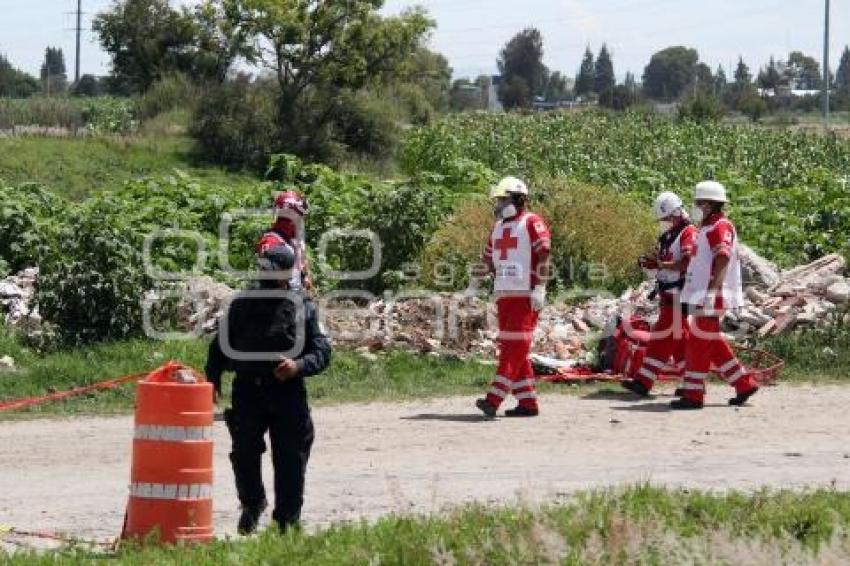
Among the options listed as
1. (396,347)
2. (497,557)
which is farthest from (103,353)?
(497,557)

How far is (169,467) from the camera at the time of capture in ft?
29.8

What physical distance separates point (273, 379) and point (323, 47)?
47.8 meters

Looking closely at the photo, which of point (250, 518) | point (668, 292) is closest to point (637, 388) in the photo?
point (668, 292)

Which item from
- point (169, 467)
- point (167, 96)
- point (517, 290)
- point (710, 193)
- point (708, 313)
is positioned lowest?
point (169, 467)

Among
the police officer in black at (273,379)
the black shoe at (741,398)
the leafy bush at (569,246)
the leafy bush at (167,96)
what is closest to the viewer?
the police officer in black at (273,379)

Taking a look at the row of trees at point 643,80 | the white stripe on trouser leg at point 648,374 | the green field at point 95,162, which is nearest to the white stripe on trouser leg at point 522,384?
the white stripe on trouser leg at point 648,374

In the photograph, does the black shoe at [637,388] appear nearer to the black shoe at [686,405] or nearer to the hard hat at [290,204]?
the black shoe at [686,405]

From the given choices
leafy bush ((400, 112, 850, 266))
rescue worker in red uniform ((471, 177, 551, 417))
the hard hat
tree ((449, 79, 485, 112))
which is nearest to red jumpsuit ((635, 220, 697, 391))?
rescue worker in red uniform ((471, 177, 551, 417))

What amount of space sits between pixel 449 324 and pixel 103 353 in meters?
3.54

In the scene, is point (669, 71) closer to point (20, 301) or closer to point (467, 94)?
point (467, 94)

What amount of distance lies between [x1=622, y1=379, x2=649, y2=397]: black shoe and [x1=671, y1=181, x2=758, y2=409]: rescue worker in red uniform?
79cm

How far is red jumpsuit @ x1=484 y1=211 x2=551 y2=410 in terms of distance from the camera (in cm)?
1396

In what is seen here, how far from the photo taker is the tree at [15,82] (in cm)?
12178

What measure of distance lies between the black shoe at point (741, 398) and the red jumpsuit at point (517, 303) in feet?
6.17
